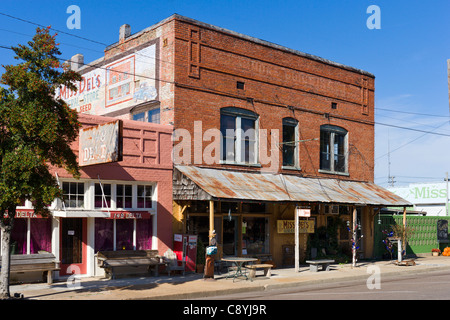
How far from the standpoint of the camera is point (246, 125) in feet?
73.1

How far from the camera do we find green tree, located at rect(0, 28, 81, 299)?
11.9 m

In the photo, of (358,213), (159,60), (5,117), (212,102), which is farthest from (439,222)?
(5,117)

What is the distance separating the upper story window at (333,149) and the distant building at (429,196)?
28.8 m

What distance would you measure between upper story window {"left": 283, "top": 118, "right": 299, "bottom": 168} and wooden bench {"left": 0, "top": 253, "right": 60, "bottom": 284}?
11.7 m

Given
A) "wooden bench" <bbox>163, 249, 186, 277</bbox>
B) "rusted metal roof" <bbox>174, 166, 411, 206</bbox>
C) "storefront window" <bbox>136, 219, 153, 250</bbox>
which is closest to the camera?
"wooden bench" <bbox>163, 249, 186, 277</bbox>

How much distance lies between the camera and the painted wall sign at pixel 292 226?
893 inches

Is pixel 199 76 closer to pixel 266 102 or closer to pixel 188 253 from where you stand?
A: pixel 266 102

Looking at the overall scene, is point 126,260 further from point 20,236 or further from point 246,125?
point 246,125

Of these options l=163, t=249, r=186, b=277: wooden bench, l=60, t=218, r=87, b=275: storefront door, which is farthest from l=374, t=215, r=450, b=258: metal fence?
l=60, t=218, r=87, b=275: storefront door

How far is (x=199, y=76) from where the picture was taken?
67.6ft

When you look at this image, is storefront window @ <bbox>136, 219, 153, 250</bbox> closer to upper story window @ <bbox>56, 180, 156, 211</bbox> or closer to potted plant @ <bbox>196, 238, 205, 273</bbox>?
upper story window @ <bbox>56, 180, 156, 211</bbox>

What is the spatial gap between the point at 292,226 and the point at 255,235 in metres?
2.06

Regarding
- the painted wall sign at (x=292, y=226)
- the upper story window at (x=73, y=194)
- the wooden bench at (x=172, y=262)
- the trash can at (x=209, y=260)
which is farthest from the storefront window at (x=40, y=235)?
the painted wall sign at (x=292, y=226)

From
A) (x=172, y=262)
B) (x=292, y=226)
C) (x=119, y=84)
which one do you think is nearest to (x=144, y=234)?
(x=172, y=262)
